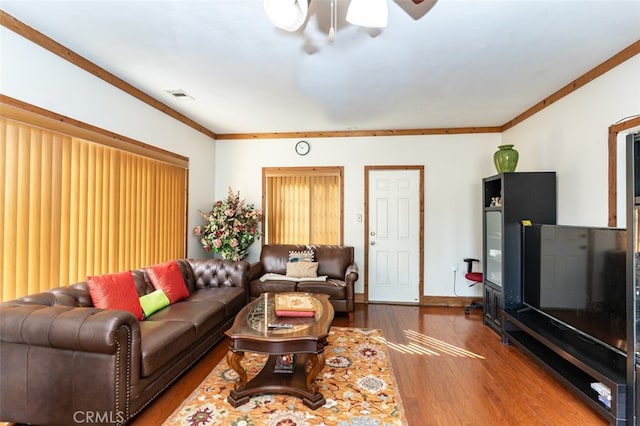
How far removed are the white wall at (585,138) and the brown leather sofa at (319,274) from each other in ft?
8.19

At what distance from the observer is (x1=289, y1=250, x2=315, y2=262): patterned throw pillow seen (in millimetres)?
4312

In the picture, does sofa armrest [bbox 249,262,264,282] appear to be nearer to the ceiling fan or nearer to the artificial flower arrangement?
the artificial flower arrangement

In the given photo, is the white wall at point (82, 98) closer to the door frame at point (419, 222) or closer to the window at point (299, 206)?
the window at point (299, 206)

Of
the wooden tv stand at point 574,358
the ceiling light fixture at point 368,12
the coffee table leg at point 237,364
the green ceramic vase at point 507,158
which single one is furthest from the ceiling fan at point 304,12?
the wooden tv stand at point 574,358

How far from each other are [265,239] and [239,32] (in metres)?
3.36

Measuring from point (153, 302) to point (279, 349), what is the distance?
4.94 feet

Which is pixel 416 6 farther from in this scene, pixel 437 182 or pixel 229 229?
pixel 229 229

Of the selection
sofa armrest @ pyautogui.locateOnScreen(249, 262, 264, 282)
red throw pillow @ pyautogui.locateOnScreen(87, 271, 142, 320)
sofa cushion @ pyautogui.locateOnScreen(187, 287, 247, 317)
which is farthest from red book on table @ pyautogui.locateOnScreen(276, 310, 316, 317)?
sofa armrest @ pyautogui.locateOnScreen(249, 262, 264, 282)

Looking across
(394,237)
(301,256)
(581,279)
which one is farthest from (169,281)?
(581,279)

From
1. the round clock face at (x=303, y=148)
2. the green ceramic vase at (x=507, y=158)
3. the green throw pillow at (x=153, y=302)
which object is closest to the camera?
the green throw pillow at (x=153, y=302)

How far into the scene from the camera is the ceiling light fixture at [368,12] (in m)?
1.57

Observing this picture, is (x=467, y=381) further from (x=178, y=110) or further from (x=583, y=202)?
(x=178, y=110)

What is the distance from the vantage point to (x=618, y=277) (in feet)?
6.73

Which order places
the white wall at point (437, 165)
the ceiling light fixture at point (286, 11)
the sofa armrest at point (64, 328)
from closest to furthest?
the ceiling light fixture at point (286, 11), the sofa armrest at point (64, 328), the white wall at point (437, 165)
